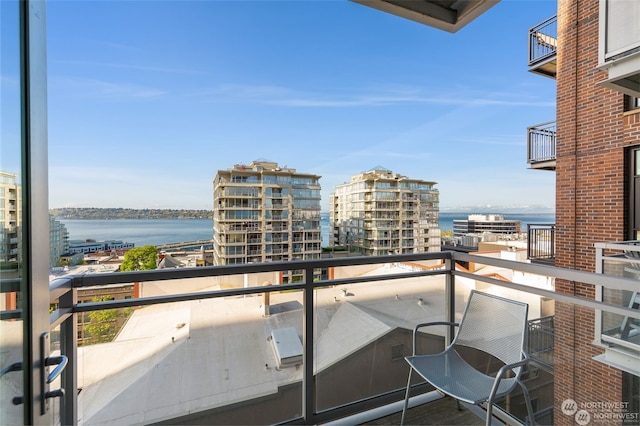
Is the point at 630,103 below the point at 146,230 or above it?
above

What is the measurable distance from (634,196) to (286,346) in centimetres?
642

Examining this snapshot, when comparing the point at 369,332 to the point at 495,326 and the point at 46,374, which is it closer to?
the point at 495,326

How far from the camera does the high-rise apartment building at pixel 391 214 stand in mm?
35375

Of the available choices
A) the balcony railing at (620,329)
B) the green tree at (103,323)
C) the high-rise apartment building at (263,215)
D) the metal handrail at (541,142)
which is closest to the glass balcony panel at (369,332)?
the balcony railing at (620,329)

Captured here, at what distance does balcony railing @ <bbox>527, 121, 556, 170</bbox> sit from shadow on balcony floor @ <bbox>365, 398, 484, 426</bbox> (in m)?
6.99

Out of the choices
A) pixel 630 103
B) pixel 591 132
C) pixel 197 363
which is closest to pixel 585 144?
pixel 591 132

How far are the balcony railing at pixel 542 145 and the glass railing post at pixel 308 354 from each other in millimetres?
7556

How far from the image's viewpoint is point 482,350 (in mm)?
1918

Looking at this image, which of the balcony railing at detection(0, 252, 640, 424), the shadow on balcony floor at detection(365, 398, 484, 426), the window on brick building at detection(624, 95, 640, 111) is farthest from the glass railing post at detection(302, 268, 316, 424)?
the window on brick building at detection(624, 95, 640, 111)

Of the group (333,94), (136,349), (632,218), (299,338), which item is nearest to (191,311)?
(136,349)

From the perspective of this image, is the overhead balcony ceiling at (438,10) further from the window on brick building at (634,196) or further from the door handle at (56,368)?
the window on brick building at (634,196)

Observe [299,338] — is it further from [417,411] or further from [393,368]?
[417,411]

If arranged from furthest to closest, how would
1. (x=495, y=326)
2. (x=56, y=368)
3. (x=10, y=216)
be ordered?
(x=495, y=326), (x=56, y=368), (x=10, y=216)

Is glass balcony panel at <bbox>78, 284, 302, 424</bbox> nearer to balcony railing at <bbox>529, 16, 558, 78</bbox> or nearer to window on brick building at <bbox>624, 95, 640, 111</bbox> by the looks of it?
window on brick building at <bbox>624, 95, 640, 111</bbox>
